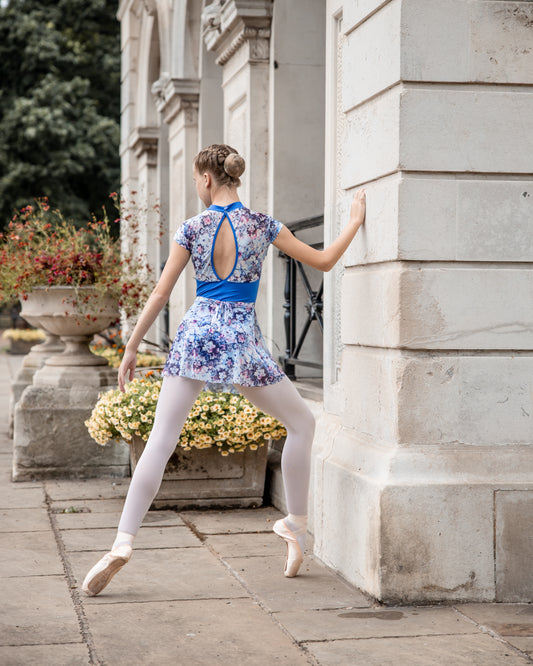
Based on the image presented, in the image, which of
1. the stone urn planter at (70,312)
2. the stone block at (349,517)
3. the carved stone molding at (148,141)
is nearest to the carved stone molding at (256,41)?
the stone urn planter at (70,312)

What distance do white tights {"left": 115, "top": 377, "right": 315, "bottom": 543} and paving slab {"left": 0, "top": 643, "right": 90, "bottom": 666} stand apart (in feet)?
2.66

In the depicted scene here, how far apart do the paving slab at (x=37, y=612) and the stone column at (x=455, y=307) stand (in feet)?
4.29

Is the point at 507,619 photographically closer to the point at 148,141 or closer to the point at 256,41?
the point at 256,41

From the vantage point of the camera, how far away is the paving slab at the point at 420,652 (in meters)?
3.63

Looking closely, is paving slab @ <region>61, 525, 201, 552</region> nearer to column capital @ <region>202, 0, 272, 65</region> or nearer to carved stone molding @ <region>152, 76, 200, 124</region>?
column capital @ <region>202, 0, 272, 65</region>

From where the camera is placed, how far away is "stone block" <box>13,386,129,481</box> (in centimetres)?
768

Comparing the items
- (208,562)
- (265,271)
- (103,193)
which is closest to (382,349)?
(208,562)

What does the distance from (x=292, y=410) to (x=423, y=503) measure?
72 cm

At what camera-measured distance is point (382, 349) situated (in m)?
4.62

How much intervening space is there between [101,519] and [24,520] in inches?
17.8

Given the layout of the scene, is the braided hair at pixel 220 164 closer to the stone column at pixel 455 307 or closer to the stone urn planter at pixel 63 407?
the stone column at pixel 455 307

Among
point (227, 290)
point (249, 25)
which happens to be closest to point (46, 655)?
point (227, 290)

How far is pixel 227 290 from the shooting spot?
4.60m

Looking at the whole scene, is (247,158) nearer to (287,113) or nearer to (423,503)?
(287,113)
